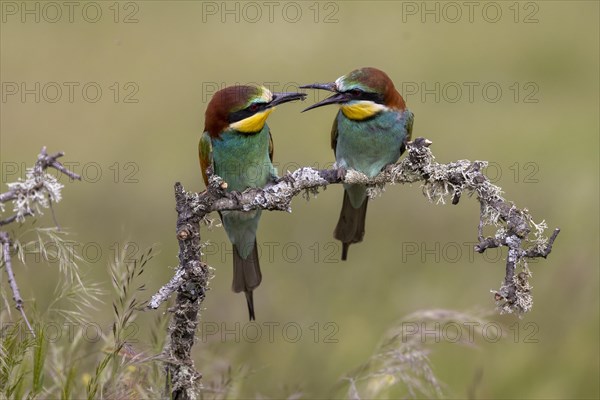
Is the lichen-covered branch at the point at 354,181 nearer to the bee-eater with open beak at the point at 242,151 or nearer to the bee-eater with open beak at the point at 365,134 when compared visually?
the bee-eater with open beak at the point at 242,151

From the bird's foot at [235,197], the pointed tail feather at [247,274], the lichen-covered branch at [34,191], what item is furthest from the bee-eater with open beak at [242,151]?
the lichen-covered branch at [34,191]

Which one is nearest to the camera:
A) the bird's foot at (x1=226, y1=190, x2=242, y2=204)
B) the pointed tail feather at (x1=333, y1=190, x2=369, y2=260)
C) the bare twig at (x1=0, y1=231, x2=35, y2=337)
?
the bare twig at (x1=0, y1=231, x2=35, y2=337)

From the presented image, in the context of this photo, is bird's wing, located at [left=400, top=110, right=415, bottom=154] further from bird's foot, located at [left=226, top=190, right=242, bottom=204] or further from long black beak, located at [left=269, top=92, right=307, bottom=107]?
bird's foot, located at [left=226, top=190, right=242, bottom=204]

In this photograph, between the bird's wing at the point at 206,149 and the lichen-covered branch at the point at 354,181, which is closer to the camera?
the lichen-covered branch at the point at 354,181

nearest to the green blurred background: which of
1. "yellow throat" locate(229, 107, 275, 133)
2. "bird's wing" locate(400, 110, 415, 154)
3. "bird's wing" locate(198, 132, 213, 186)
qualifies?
"bird's wing" locate(198, 132, 213, 186)

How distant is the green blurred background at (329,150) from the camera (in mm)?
4352

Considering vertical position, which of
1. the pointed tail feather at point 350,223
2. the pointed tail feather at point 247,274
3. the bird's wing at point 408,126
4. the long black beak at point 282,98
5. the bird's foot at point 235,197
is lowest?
the pointed tail feather at point 247,274

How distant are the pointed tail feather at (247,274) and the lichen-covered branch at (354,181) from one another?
25.2 inches

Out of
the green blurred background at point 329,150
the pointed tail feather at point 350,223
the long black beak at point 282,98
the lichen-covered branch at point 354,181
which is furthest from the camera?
the green blurred background at point 329,150

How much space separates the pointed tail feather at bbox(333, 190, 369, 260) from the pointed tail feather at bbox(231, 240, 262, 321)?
0.32 metres

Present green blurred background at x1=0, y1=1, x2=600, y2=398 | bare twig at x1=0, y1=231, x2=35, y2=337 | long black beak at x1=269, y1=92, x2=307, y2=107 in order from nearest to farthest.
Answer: bare twig at x1=0, y1=231, x2=35, y2=337
long black beak at x1=269, y1=92, x2=307, y2=107
green blurred background at x1=0, y1=1, x2=600, y2=398

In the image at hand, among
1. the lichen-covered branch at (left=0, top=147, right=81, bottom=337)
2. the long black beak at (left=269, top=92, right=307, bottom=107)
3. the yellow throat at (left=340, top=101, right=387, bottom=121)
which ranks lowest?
the lichen-covered branch at (left=0, top=147, right=81, bottom=337)

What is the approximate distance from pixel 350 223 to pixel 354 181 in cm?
79

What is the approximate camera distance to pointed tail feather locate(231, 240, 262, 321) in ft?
11.3
